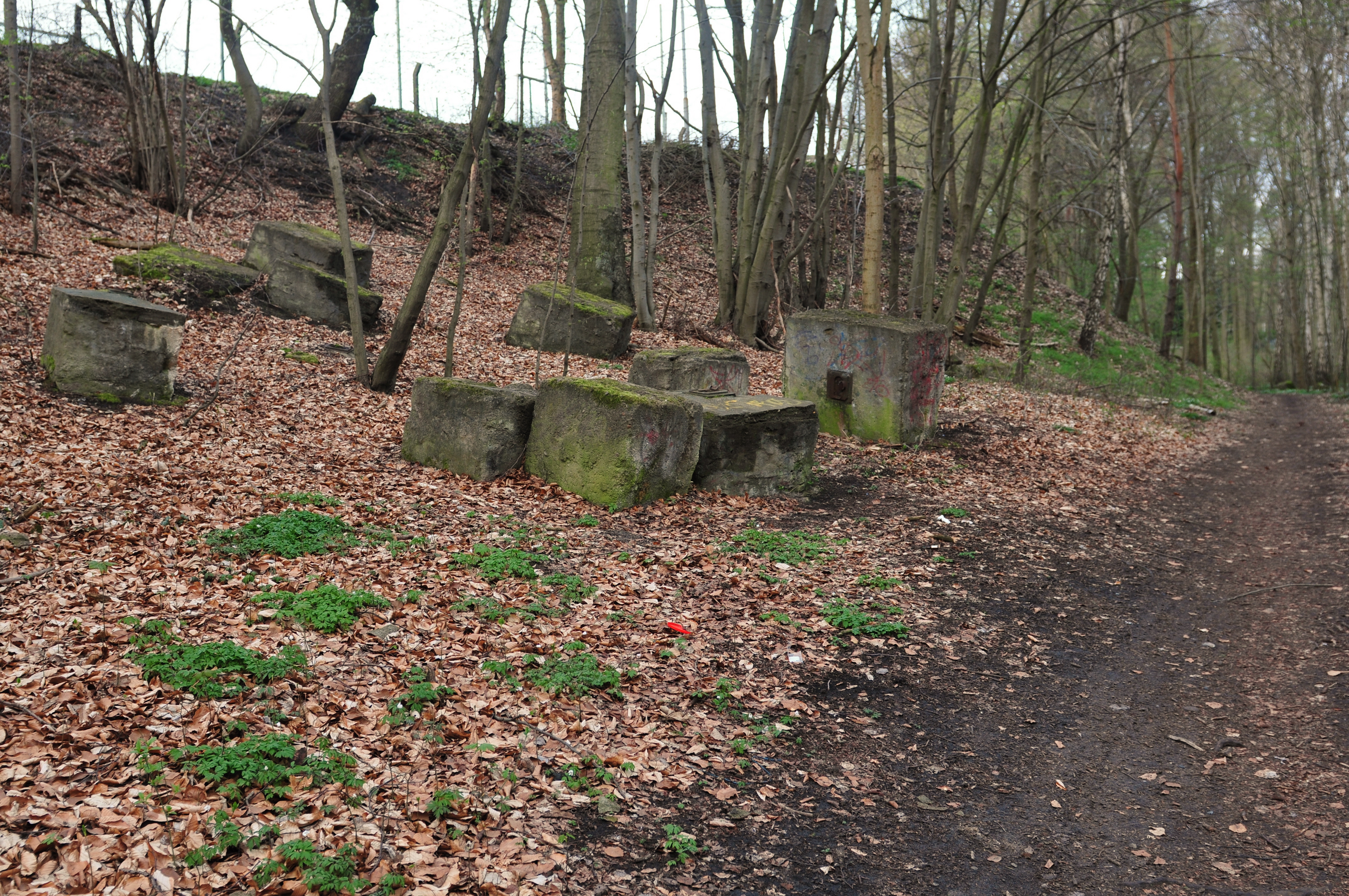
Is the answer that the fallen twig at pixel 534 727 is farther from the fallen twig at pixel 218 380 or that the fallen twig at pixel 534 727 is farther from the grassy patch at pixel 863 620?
the fallen twig at pixel 218 380

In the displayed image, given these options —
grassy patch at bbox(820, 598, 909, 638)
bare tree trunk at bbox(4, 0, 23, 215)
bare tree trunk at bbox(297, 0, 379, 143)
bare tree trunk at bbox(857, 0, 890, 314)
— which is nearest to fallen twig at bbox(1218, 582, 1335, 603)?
grassy patch at bbox(820, 598, 909, 638)

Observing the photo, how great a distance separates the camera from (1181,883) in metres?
3.01

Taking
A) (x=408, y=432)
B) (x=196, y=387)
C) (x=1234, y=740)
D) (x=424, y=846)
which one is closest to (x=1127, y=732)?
(x=1234, y=740)

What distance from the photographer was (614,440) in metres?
6.80

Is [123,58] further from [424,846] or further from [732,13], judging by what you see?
[424,846]

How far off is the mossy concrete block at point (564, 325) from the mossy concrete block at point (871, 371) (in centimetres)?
278

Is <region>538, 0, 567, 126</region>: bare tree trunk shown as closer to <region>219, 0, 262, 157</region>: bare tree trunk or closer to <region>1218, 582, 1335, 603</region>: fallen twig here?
<region>219, 0, 262, 157</region>: bare tree trunk

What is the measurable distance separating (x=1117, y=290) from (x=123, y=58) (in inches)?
962

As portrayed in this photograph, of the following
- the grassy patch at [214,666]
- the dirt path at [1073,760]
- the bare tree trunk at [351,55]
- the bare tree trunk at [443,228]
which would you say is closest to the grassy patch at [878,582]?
the dirt path at [1073,760]

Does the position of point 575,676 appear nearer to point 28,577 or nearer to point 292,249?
point 28,577

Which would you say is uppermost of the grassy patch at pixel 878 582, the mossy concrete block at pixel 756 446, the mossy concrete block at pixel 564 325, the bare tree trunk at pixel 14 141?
the bare tree trunk at pixel 14 141

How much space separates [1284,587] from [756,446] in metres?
4.03

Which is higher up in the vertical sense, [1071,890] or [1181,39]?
[1181,39]

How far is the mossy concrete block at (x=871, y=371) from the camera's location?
9.41 m
